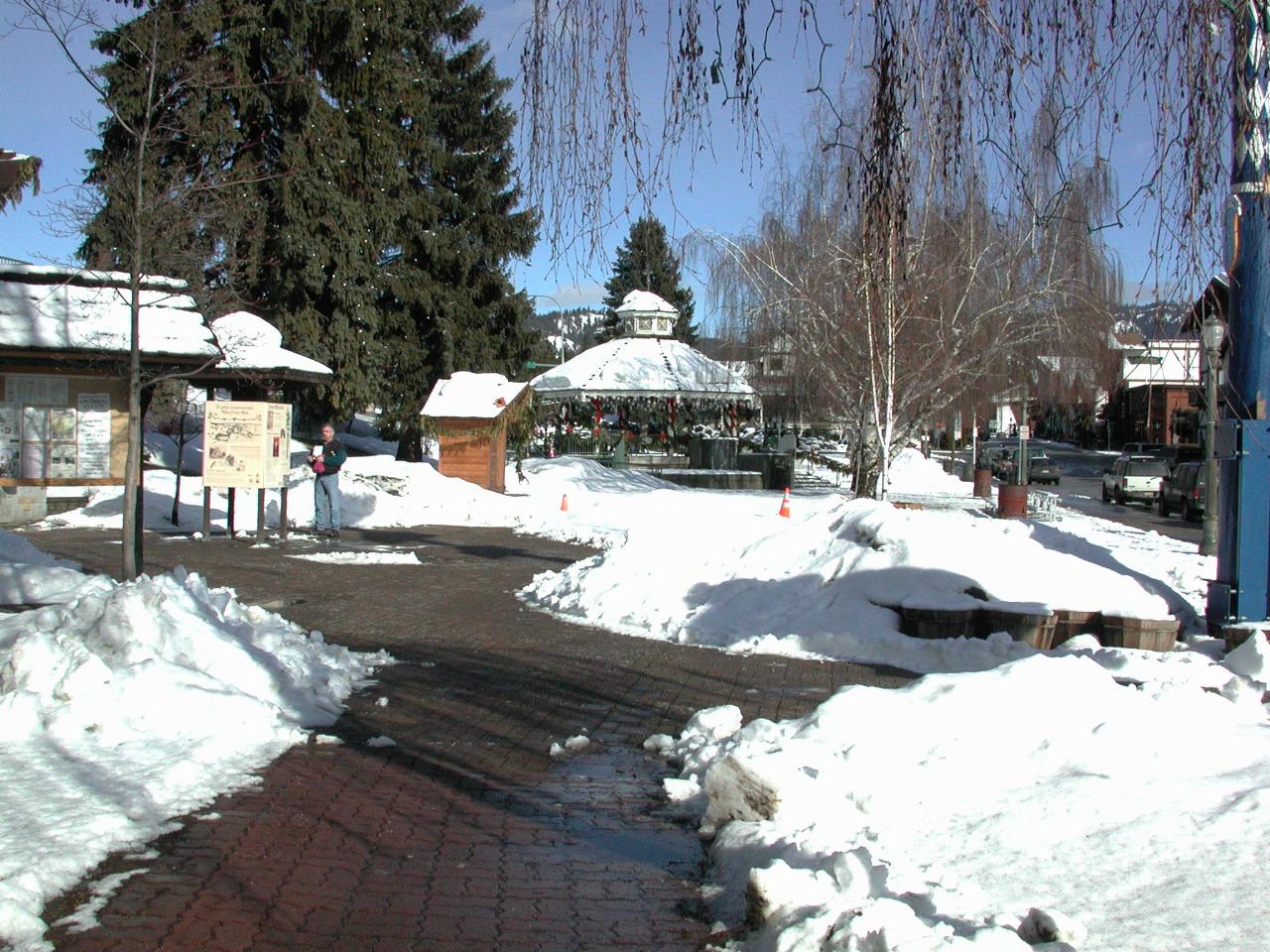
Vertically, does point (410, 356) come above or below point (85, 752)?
above

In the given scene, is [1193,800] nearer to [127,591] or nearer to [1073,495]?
[127,591]

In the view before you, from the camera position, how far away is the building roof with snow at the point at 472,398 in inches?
1086

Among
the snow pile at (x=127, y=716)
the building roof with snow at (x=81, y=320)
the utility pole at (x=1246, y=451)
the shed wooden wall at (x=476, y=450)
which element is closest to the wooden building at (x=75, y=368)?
the building roof with snow at (x=81, y=320)

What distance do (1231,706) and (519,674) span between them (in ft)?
16.1

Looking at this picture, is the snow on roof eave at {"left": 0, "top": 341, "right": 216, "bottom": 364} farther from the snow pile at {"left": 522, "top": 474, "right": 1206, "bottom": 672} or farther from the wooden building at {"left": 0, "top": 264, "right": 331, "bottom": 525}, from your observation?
the snow pile at {"left": 522, "top": 474, "right": 1206, "bottom": 672}

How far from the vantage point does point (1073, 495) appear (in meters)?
44.1

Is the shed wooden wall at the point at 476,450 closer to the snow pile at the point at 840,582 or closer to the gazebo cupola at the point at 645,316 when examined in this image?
the snow pile at the point at 840,582

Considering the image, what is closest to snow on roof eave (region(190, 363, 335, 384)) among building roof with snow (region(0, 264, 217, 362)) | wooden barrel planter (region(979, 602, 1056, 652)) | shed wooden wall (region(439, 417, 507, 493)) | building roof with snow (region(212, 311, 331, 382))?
building roof with snow (region(212, 311, 331, 382))

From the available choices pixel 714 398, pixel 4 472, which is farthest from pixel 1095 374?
pixel 4 472

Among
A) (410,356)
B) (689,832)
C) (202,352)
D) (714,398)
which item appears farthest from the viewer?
(714,398)

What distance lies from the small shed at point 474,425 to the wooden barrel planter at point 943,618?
18.4 meters

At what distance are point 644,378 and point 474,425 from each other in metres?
12.5

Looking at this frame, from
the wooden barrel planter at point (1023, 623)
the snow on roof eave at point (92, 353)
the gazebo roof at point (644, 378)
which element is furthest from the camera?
the gazebo roof at point (644, 378)

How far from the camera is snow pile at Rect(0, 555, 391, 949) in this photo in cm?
461
